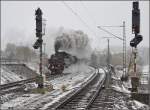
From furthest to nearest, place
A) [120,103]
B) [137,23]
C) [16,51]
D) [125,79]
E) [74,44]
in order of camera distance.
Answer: [16,51], [74,44], [125,79], [137,23], [120,103]

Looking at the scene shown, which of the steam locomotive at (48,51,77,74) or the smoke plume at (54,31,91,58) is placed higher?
the smoke plume at (54,31,91,58)

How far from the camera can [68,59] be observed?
53.0 metres

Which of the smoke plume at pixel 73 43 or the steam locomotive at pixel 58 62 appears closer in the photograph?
the steam locomotive at pixel 58 62

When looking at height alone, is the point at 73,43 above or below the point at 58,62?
above

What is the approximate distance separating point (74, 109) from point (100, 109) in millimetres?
1210

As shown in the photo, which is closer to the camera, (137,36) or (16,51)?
(137,36)

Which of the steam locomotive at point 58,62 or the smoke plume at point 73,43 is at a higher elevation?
the smoke plume at point 73,43

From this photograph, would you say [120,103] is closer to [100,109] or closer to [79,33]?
[100,109]

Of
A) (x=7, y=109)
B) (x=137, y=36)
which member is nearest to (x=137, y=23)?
(x=137, y=36)

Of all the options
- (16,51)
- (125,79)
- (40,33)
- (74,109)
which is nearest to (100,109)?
(74,109)

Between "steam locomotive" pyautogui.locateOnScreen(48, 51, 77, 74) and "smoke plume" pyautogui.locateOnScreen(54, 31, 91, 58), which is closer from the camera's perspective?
"steam locomotive" pyautogui.locateOnScreen(48, 51, 77, 74)

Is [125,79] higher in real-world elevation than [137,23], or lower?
lower

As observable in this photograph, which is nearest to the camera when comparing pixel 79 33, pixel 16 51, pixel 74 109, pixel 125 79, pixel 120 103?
pixel 74 109

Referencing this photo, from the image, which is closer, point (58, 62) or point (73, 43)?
point (58, 62)
